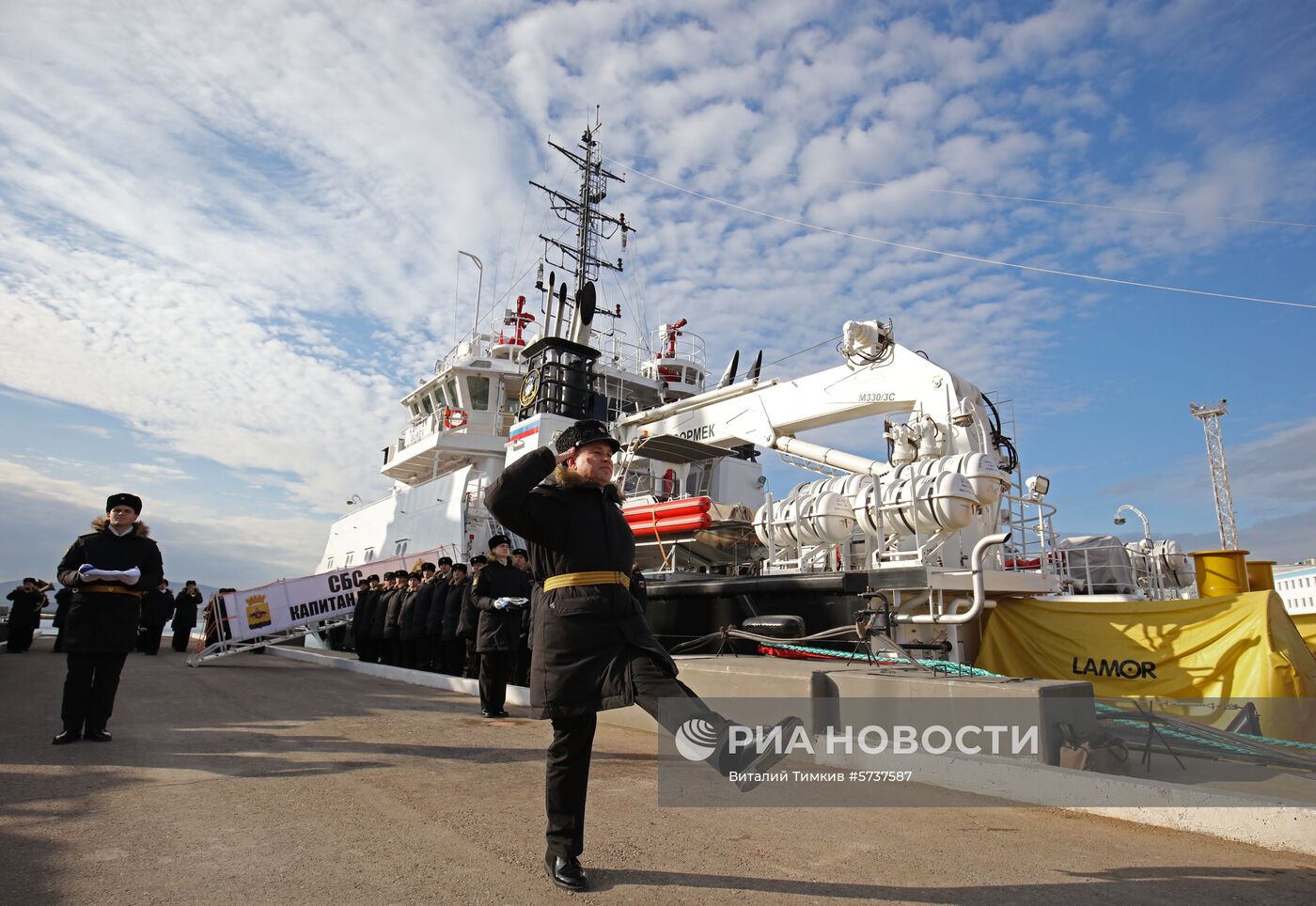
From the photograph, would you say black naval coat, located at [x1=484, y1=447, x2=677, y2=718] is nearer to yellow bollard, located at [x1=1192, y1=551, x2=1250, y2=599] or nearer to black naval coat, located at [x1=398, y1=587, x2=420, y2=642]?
yellow bollard, located at [x1=1192, y1=551, x2=1250, y2=599]

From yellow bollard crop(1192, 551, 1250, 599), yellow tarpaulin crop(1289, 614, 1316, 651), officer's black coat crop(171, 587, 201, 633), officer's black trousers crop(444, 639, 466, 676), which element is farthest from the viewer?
officer's black coat crop(171, 587, 201, 633)

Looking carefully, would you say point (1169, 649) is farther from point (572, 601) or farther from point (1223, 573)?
point (572, 601)

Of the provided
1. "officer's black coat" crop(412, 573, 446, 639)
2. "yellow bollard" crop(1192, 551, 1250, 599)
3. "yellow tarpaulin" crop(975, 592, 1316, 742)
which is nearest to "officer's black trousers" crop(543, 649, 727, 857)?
"yellow tarpaulin" crop(975, 592, 1316, 742)

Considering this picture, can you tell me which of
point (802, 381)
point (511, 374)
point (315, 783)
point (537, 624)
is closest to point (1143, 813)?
point (537, 624)

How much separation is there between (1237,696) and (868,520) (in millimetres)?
3441

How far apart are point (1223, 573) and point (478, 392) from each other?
647 inches

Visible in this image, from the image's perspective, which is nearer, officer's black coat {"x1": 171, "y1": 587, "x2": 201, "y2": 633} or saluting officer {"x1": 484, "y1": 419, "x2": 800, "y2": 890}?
saluting officer {"x1": 484, "y1": 419, "x2": 800, "y2": 890}

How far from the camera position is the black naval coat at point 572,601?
2746 mm

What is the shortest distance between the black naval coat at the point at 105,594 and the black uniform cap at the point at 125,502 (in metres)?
0.10

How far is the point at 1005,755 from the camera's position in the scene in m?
4.03

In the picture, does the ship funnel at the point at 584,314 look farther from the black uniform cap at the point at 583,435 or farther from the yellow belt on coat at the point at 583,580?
the yellow belt on coat at the point at 583,580

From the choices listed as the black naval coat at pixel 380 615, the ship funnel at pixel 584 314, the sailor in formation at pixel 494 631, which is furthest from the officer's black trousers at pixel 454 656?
the ship funnel at pixel 584 314

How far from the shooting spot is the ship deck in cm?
250

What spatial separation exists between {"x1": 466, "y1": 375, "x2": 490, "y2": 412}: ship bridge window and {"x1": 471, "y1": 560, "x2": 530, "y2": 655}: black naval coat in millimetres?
13875
